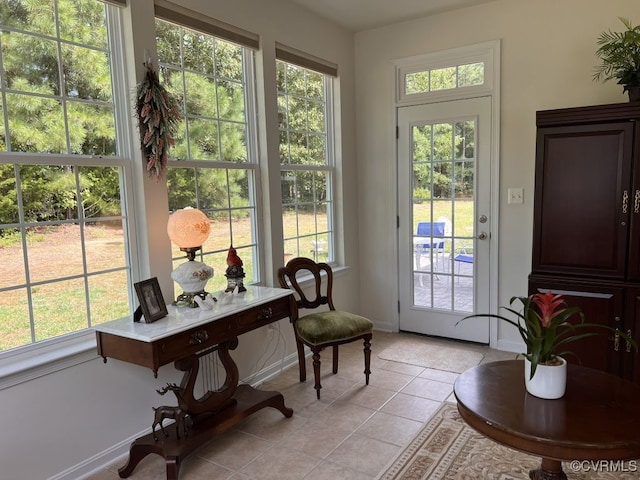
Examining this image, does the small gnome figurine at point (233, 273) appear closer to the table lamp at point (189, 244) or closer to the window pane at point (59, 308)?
the table lamp at point (189, 244)

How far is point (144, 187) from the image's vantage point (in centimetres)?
251

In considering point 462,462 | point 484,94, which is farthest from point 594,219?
point 462,462

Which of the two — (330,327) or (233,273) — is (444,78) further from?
(233,273)

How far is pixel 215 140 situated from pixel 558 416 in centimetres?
241

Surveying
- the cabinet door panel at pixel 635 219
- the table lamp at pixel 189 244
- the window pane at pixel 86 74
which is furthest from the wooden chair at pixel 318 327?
the cabinet door panel at pixel 635 219

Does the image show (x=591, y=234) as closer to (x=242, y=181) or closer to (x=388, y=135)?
(x=388, y=135)

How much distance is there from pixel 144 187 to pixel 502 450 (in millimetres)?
2332

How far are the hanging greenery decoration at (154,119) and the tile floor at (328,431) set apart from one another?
155 centimetres

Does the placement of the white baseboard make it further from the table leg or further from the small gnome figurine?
the table leg

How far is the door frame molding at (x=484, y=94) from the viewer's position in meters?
3.68

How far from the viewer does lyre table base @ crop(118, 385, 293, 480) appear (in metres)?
2.19

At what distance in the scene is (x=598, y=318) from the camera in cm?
297

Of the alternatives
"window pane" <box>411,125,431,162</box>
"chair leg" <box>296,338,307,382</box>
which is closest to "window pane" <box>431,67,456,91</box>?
"window pane" <box>411,125,431,162</box>

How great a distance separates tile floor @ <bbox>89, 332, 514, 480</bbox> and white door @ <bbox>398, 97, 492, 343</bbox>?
80 centimetres
